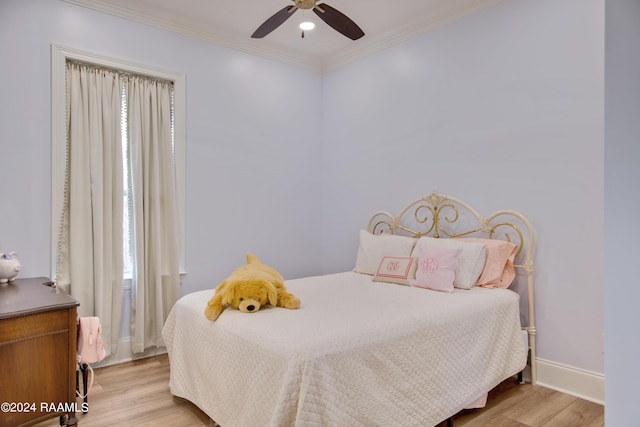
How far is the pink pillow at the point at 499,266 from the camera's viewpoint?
2861mm

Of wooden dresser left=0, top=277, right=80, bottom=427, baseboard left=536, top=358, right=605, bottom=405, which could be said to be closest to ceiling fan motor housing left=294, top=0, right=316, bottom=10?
wooden dresser left=0, top=277, right=80, bottom=427

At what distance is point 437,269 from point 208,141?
2355 mm

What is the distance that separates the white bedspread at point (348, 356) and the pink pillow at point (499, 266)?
10 centimetres

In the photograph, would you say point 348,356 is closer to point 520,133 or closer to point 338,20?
point 338,20

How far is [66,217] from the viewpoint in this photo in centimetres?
303

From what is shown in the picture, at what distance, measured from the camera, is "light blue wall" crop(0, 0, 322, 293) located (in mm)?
2828

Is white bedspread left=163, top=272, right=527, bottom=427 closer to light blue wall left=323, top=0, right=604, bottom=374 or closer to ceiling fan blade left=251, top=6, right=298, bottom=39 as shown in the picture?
light blue wall left=323, top=0, right=604, bottom=374

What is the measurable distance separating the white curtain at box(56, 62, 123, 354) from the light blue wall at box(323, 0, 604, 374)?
236cm

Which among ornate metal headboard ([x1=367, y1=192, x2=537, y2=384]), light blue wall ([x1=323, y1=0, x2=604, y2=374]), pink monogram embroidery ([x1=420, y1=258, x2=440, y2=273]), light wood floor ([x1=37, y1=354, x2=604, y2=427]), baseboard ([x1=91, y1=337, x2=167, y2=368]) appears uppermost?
light blue wall ([x1=323, y1=0, x2=604, y2=374])

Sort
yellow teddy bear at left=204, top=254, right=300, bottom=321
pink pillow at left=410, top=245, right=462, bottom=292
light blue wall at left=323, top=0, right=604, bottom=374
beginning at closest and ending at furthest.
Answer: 1. yellow teddy bear at left=204, top=254, right=300, bottom=321
2. light blue wall at left=323, top=0, right=604, bottom=374
3. pink pillow at left=410, top=245, right=462, bottom=292

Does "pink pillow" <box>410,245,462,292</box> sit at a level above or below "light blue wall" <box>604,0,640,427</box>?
below

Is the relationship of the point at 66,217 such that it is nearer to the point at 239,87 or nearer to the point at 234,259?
the point at 234,259

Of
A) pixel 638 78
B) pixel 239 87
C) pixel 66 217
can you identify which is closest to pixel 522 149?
pixel 638 78

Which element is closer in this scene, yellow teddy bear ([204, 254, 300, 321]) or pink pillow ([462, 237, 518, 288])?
yellow teddy bear ([204, 254, 300, 321])
